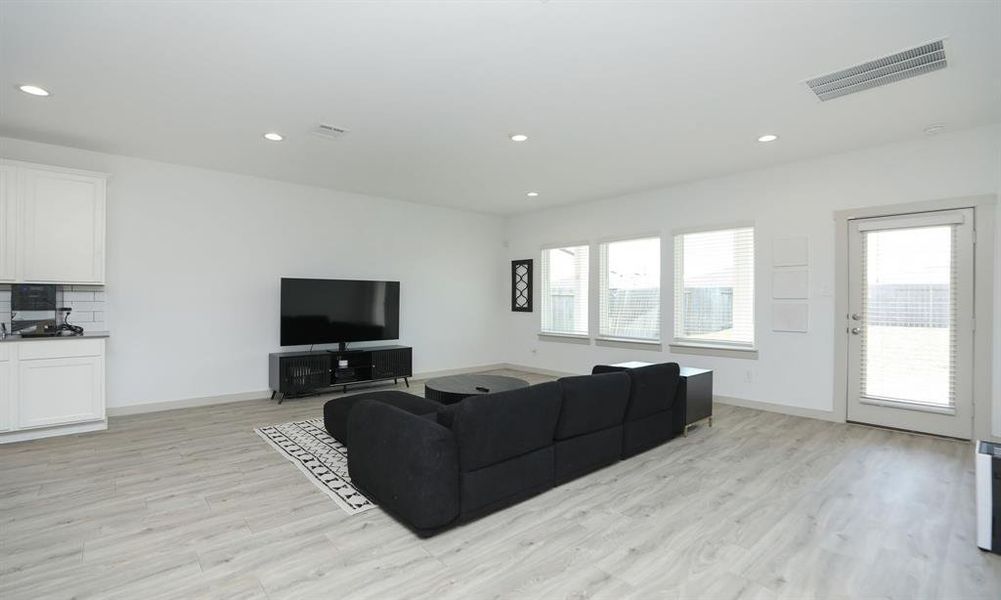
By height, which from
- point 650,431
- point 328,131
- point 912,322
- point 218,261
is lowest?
point 650,431

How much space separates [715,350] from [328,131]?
487 cm

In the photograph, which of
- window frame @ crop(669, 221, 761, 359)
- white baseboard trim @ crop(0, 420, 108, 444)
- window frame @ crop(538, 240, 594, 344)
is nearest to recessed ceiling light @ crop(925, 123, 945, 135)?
window frame @ crop(669, 221, 761, 359)

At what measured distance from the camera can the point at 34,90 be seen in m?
3.40

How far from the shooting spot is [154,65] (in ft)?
9.89

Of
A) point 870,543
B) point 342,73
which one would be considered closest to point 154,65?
point 342,73

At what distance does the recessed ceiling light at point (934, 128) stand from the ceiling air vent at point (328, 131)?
505 cm

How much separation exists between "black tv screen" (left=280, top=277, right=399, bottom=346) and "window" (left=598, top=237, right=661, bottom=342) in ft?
10.1

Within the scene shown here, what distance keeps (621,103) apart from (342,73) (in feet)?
6.57

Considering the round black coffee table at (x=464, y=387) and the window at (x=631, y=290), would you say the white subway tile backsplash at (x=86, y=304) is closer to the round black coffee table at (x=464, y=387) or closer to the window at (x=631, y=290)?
the round black coffee table at (x=464, y=387)

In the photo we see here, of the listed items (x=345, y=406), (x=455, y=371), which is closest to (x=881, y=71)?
(x=345, y=406)

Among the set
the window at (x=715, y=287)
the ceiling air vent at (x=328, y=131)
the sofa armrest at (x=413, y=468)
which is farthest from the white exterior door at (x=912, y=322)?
the ceiling air vent at (x=328, y=131)

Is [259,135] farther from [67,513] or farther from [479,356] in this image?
[479,356]

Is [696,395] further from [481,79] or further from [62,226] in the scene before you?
[62,226]

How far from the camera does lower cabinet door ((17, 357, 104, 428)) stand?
13.3ft
